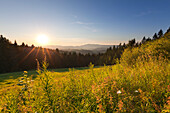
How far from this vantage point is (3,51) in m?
28.7

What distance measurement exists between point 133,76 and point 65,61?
41.9m

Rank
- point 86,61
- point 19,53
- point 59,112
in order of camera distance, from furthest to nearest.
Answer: point 86,61 < point 19,53 < point 59,112

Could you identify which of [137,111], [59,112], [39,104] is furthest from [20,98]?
[137,111]

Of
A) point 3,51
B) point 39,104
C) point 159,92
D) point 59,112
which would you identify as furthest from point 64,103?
point 3,51

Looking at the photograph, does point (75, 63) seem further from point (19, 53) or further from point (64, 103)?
point (64, 103)

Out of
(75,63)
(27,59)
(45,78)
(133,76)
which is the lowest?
(75,63)

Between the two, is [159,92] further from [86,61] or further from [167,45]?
[86,61]

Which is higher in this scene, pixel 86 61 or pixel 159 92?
pixel 159 92

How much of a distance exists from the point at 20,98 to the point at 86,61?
47486 mm

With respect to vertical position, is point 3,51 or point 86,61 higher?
point 3,51

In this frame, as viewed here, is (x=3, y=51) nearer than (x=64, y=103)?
No

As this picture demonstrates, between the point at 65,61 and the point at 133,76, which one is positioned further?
the point at 65,61

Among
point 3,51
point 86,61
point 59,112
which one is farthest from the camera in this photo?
point 86,61

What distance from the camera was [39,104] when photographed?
Result: 2.53 m
